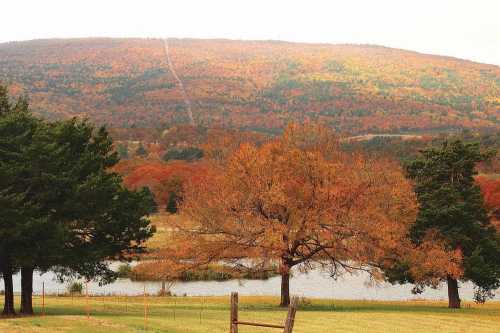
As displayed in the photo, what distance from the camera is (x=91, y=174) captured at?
1567 inches

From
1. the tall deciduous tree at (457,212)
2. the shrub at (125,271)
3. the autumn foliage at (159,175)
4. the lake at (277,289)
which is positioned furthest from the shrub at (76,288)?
the autumn foliage at (159,175)

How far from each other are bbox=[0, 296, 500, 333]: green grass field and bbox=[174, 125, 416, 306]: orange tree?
338cm

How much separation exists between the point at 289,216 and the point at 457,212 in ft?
39.7

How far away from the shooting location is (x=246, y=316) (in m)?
39.2

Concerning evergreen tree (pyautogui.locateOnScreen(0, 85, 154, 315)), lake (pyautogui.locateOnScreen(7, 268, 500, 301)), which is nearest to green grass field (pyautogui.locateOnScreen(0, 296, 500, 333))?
evergreen tree (pyautogui.locateOnScreen(0, 85, 154, 315))

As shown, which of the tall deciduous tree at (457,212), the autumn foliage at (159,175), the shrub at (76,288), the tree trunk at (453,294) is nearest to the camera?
the tall deciduous tree at (457,212)

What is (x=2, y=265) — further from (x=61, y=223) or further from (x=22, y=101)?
(x=22, y=101)

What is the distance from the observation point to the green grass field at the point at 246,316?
32781 mm

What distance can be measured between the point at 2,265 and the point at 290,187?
18.0 metres

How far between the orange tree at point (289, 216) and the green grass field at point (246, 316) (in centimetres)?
338

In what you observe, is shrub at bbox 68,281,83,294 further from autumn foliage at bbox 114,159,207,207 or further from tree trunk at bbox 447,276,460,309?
autumn foliage at bbox 114,159,207,207

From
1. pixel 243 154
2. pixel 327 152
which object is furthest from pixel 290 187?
pixel 327 152

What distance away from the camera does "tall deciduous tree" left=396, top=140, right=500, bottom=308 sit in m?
49.4

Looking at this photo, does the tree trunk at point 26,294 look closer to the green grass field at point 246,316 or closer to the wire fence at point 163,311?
the wire fence at point 163,311
